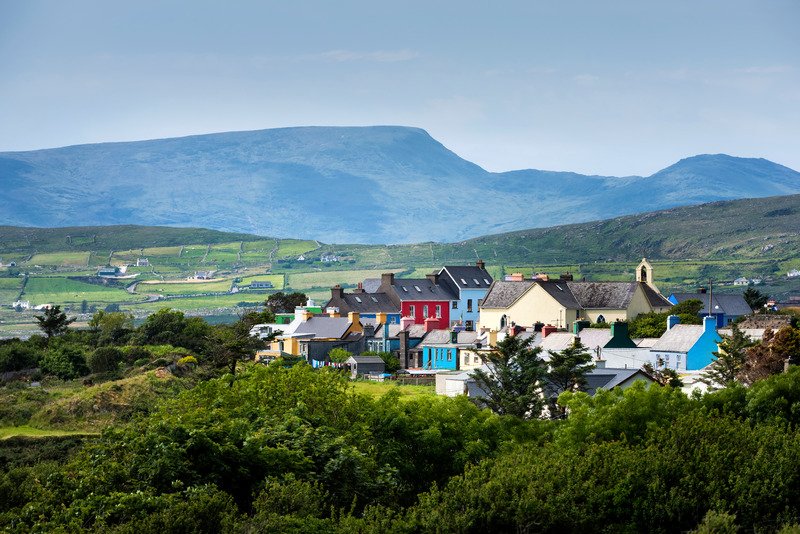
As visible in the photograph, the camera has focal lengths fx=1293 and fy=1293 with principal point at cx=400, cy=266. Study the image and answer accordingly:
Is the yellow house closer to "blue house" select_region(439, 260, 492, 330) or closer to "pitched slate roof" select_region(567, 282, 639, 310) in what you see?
"pitched slate roof" select_region(567, 282, 639, 310)

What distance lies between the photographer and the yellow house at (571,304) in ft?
319

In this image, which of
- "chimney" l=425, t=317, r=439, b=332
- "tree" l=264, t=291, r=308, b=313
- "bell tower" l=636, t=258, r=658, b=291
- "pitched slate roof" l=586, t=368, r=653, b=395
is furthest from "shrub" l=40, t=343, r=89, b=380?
"tree" l=264, t=291, r=308, b=313

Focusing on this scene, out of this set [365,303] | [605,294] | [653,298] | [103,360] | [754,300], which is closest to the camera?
[103,360]

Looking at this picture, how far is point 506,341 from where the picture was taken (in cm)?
6581

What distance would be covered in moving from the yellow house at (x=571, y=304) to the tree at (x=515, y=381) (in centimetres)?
3102

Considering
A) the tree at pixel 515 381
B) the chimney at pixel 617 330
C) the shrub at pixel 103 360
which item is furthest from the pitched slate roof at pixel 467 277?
the tree at pixel 515 381

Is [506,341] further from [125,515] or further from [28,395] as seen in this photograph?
[125,515]

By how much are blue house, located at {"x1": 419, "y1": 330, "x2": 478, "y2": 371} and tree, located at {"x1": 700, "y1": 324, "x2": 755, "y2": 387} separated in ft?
91.5

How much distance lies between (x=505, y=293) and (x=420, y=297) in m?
18.6

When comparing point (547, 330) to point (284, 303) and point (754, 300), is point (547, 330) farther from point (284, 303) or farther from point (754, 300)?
point (284, 303)

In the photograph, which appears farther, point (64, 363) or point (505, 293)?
point (505, 293)

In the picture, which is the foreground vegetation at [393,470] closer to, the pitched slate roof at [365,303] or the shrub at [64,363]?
the shrub at [64,363]

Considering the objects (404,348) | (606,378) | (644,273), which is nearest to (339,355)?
(404,348)

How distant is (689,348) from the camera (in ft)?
248
